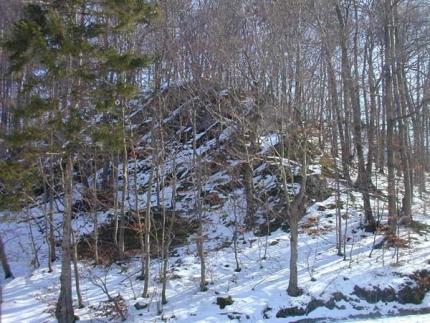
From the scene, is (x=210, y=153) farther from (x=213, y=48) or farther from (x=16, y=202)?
(x=16, y=202)

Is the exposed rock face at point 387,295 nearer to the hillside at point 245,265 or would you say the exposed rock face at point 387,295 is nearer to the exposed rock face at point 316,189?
the hillside at point 245,265

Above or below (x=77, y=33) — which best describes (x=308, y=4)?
above

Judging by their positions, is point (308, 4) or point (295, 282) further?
point (308, 4)

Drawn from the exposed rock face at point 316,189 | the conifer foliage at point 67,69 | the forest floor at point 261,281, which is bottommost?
the forest floor at point 261,281

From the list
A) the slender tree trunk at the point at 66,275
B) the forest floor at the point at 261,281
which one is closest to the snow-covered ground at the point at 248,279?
the forest floor at the point at 261,281

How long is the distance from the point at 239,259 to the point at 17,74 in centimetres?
847

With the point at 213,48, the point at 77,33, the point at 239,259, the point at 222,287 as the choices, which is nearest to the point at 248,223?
the point at 239,259

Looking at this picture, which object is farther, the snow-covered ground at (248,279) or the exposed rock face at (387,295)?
the exposed rock face at (387,295)

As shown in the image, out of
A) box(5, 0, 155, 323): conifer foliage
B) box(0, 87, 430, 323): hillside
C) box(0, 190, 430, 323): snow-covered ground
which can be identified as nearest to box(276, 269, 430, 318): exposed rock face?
box(0, 87, 430, 323): hillside

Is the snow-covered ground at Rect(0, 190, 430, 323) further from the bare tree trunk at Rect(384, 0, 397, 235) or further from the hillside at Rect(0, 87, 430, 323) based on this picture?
the bare tree trunk at Rect(384, 0, 397, 235)

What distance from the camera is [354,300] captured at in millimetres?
10734

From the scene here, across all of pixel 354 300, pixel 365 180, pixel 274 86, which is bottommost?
pixel 354 300

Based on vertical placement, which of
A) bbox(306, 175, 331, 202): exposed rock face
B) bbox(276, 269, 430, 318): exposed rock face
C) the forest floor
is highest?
bbox(306, 175, 331, 202): exposed rock face

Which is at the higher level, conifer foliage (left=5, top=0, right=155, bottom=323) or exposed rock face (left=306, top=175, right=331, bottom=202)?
conifer foliage (left=5, top=0, right=155, bottom=323)
